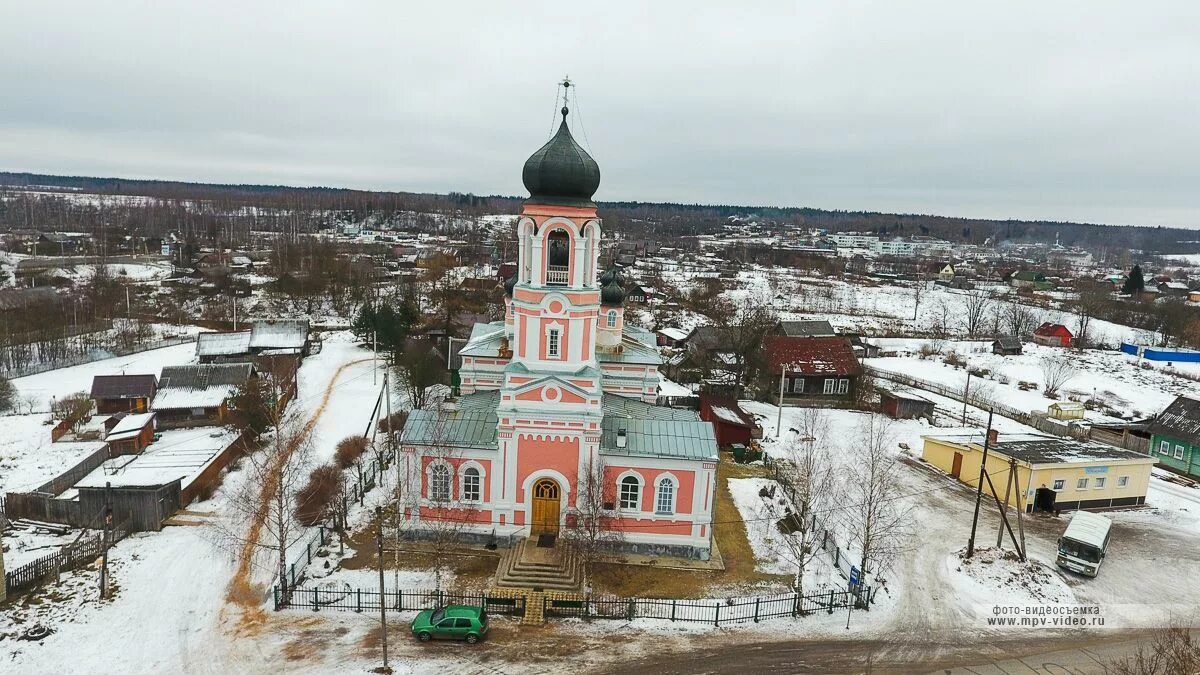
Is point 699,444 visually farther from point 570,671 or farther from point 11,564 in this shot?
point 11,564

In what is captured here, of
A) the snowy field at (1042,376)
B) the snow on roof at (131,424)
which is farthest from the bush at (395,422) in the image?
the snowy field at (1042,376)

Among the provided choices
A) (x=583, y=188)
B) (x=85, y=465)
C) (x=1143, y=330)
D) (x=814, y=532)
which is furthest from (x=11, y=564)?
(x=1143, y=330)

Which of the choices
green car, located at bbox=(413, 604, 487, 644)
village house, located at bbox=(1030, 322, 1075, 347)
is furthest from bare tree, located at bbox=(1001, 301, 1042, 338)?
green car, located at bbox=(413, 604, 487, 644)

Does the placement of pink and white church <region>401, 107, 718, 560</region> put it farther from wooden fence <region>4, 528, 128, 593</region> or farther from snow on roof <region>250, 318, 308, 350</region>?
snow on roof <region>250, 318, 308, 350</region>

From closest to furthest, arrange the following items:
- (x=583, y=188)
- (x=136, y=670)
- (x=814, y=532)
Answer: (x=136, y=670)
(x=583, y=188)
(x=814, y=532)

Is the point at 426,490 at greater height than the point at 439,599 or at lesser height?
greater

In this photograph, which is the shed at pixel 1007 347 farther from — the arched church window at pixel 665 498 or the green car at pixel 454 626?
the green car at pixel 454 626

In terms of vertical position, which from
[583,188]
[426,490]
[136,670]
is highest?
[583,188]
